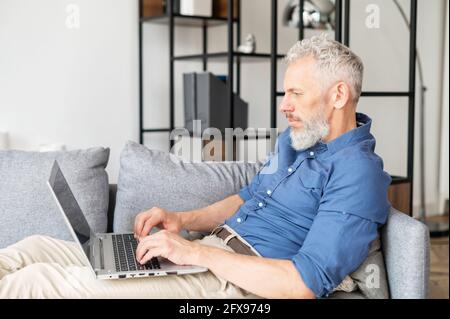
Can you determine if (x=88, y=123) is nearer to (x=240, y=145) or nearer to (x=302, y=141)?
(x=240, y=145)

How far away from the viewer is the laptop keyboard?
59.8 inches

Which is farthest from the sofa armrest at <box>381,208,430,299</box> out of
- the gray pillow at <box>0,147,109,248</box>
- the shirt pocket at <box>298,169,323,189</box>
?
the gray pillow at <box>0,147,109,248</box>

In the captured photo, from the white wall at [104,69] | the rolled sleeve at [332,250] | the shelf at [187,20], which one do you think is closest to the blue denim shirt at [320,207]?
the rolled sleeve at [332,250]

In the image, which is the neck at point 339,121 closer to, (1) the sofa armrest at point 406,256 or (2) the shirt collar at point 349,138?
(2) the shirt collar at point 349,138

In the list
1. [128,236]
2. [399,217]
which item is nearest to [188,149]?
[128,236]

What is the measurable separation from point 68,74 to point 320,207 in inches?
94.8

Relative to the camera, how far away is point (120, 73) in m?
3.76

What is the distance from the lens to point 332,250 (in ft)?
4.66

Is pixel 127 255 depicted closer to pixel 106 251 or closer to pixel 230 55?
pixel 106 251

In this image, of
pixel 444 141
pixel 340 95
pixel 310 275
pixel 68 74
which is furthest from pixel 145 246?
pixel 444 141

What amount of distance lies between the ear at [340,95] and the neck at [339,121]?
0.05 ft

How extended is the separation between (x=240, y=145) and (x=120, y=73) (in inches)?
31.9

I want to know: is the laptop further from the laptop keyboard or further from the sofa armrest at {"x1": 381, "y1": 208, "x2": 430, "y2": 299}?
the sofa armrest at {"x1": 381, "y1": 208, "x2": 430, "y2": 299}
